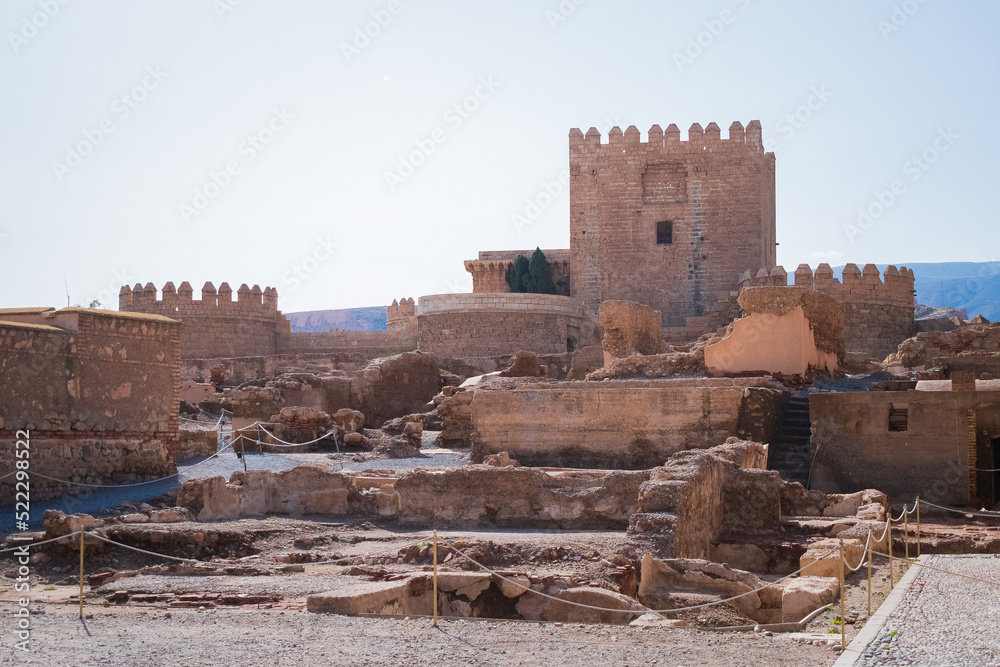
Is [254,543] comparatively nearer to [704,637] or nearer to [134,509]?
[134,509]

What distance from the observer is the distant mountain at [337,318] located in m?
65.1

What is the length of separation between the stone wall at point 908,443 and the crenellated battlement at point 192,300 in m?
24.3

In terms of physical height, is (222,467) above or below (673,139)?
below

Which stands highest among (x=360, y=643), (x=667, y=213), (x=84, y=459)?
(x=667, y=213)

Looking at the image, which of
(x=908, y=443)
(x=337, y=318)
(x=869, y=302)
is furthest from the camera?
(x=337, y=318)

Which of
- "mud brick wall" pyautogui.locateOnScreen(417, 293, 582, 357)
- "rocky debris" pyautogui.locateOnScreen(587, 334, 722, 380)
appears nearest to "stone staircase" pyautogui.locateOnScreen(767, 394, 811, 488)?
"rocky debris" pyautogui.locateOnScreen(587, 334, 722, 380)

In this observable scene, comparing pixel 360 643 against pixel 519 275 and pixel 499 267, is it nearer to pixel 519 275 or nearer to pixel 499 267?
pixel 519 275

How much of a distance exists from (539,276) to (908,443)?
23971 mm

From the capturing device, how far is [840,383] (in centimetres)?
1784

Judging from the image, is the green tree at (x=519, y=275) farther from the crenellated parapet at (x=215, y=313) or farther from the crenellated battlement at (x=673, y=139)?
the crenellated parapet at (x=215, y=313)

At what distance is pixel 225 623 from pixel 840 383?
12.9 metres

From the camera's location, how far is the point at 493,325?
3244 cm

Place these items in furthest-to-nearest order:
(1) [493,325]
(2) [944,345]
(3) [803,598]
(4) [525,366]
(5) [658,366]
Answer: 1. (1) [493,325]
2. (4) [525,366]
3. (2) [944,345]
4. (5) [658,366]
5. (3) [803,598]

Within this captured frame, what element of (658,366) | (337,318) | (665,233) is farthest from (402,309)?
(337,318)
